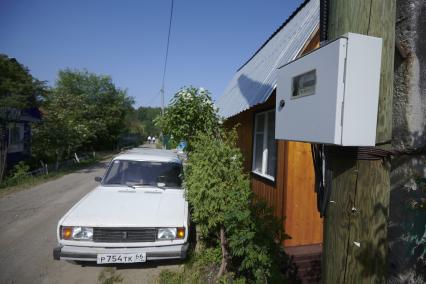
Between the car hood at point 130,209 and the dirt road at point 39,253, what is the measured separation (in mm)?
863

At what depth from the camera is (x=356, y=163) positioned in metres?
1.12

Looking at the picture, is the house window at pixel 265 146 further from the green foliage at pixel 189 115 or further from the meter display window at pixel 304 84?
the meter display window at pixel 304 84

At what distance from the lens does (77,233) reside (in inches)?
135

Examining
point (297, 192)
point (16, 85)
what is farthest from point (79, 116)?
point (297, 192)

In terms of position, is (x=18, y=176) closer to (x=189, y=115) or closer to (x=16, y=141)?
(x=16, y=141)

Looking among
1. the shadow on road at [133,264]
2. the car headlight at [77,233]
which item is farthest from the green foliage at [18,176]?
the car headlight at [77,233]

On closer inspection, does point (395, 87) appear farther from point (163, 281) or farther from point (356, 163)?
point (163, 281)

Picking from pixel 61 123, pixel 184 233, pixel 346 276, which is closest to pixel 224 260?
pixel 184 233

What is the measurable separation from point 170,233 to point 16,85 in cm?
1091

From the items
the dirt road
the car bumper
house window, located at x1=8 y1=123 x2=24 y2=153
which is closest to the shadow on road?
the dirt road

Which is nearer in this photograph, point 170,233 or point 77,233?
point 77,233

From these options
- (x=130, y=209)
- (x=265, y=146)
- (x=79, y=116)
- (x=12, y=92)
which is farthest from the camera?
(x=79, y=116)

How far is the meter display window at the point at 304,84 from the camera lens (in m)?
1.28

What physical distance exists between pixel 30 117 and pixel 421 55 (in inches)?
763
